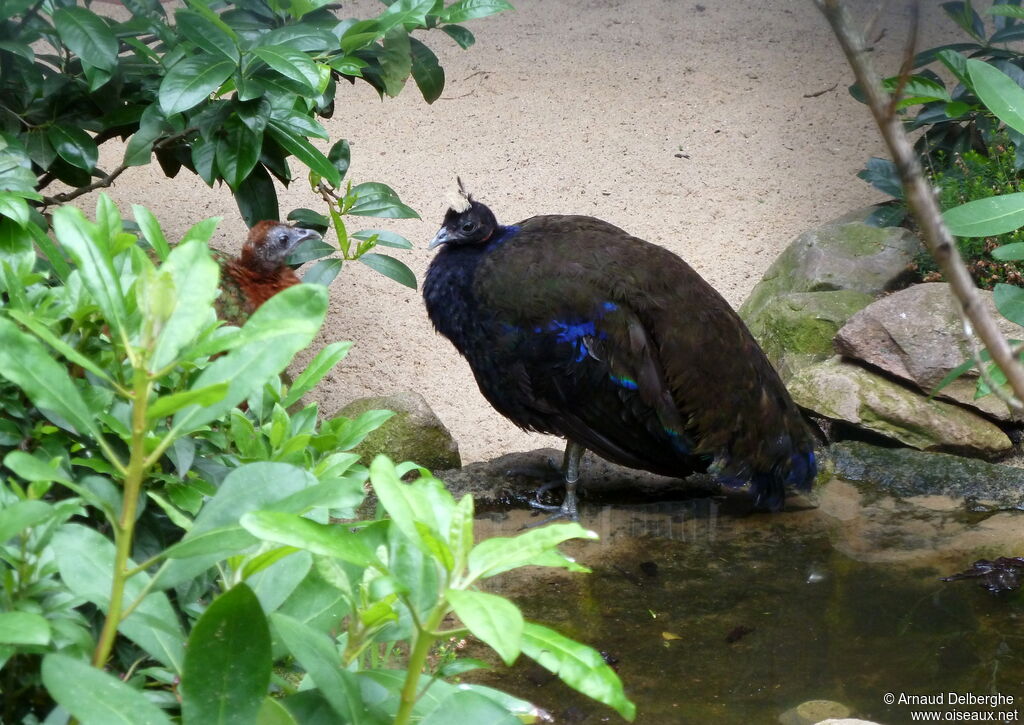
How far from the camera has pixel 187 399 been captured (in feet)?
3.33

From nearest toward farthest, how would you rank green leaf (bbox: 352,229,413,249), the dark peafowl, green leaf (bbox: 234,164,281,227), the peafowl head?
1. the dark peafowl
2. green leaf (bbox: 234,164,281,227)
3. the peafowl head
4. green leaf (bbox: 352,229,413,249)

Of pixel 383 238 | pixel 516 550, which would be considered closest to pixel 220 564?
pixel 516 550

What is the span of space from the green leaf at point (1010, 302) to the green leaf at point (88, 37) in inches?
110

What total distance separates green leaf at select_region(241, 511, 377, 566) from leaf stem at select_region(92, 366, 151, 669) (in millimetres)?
127

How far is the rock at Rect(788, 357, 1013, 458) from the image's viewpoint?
496cm

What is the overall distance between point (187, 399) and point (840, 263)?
5.84 m

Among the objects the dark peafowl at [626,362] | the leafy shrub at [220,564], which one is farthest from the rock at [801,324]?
the leafy shrub at [220,564]

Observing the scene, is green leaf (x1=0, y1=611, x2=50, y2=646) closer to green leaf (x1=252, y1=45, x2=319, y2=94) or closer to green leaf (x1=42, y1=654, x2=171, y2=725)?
green leaf (x1=42, y1=654, x2=171, y2=725)

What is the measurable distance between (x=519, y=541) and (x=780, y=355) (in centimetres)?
495

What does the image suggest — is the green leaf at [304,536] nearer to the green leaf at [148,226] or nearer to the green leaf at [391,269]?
the green leaf at [148,226]

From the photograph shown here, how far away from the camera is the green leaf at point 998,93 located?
196cm

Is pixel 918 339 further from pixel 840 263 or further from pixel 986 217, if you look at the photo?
pixel 986 217

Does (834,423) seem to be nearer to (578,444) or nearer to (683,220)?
(578,444)

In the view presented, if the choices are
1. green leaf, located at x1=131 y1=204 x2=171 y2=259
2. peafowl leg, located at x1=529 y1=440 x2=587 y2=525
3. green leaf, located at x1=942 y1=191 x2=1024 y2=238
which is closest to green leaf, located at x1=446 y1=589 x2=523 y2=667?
green leaf, located at x1=131 y1=204 x2=171 y2=259
